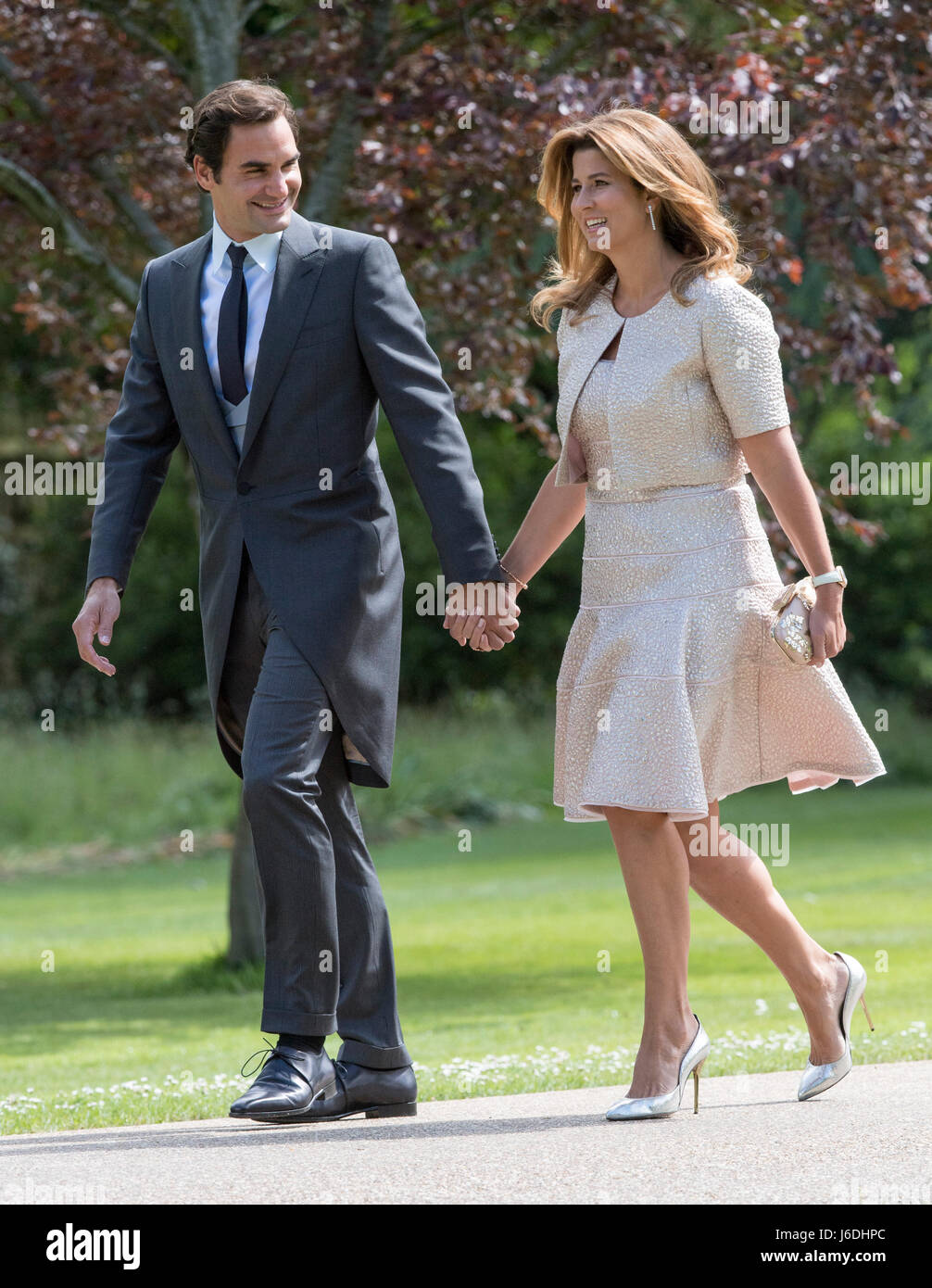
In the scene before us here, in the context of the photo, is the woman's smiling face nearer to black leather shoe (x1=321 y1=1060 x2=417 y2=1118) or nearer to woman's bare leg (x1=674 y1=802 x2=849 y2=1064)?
woman's bare leg (x1=674 y1=802 x2=849 y2=1064)

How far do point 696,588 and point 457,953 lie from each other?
269 inches

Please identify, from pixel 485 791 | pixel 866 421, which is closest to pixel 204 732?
pixel 485 791

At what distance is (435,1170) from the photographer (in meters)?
3.77

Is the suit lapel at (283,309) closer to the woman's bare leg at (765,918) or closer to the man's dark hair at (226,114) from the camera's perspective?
the man's dark hair at (226,114)

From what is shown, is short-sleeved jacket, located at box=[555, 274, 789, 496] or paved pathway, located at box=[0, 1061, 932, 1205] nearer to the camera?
paved pathway, located at box=[0, 1061, 932, 1205]

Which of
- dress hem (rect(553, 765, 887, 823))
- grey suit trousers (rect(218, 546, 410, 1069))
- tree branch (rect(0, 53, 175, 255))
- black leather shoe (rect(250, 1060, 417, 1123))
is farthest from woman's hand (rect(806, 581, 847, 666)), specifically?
tree branch (rect(0, 53, 175, 255))

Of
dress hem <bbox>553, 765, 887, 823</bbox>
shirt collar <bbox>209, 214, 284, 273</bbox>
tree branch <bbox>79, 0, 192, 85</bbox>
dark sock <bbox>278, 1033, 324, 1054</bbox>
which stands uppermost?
tree branch <bbox>79, 0, 192, 85</bbox>

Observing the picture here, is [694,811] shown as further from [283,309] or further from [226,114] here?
[226,114]

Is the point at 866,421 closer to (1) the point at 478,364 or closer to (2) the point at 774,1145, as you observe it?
(1) the point at 478,364

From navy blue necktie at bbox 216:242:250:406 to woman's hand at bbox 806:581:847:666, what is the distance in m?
1.42

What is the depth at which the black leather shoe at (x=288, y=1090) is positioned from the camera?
13.8 ft

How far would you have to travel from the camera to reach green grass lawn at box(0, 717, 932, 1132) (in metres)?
6.18

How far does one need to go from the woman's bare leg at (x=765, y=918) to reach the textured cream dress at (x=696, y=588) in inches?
4.8

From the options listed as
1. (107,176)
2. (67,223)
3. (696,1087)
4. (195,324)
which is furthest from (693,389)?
(107,176)
